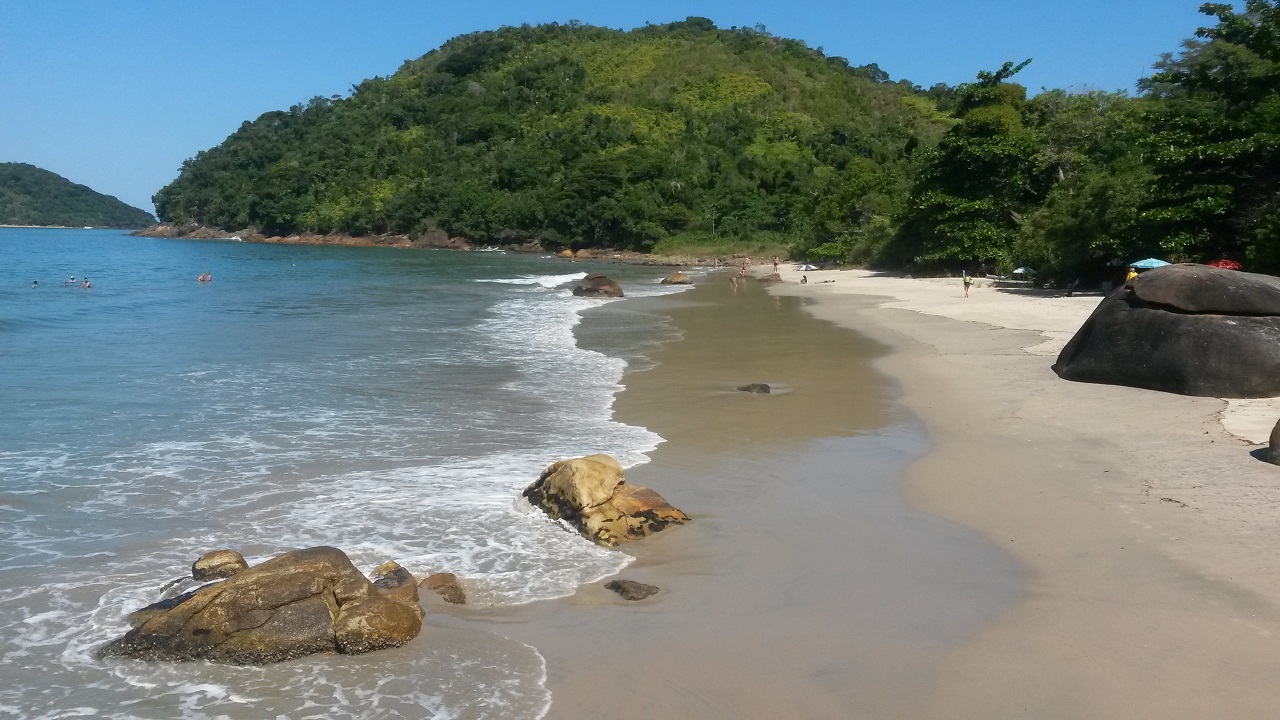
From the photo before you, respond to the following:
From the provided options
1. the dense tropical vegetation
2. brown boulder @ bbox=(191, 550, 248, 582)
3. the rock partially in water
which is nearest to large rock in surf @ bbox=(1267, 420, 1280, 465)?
the rock partially in water

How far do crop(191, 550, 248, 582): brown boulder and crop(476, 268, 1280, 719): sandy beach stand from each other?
6.76ft

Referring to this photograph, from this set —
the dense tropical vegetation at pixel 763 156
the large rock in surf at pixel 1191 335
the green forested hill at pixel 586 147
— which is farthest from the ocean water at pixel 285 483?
the green forested hill at pixel 586 147

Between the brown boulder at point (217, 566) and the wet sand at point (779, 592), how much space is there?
6.16 ft

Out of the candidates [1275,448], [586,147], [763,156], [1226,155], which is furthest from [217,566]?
[586,147]

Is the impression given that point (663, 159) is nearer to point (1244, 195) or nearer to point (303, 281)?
point (303, 281)

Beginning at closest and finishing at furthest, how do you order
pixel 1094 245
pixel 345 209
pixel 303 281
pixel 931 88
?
1. pixel 1094 245
2. pixel 303 281
3. pixel 345 209
4. pixel 931 88

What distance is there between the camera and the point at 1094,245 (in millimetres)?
29078

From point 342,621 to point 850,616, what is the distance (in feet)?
10.7

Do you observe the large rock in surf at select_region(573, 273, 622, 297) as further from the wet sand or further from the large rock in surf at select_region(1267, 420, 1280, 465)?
the large rock in surf at select_region(1267, 420, 1280, 465)

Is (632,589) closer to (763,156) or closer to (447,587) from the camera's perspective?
(447,587)

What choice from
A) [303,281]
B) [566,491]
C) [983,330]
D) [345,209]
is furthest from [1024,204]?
[345,209]

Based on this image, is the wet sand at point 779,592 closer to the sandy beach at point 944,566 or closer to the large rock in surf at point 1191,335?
the sandy beach at point 944,566

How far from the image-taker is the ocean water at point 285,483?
18.4 feet

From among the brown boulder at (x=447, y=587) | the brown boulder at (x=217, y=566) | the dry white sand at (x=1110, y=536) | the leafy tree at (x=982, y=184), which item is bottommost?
the brown boulder at (x=447, y=587)
